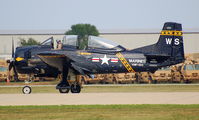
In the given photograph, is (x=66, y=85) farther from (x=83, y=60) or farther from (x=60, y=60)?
(x=83, y=60)

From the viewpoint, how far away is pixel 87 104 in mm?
18344

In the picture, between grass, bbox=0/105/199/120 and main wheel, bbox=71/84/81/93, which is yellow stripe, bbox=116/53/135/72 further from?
grass, bbox=0/105/199/120

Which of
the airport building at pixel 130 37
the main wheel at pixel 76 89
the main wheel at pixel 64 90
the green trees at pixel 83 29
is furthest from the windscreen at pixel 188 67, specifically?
the green trees at pixel 83 29

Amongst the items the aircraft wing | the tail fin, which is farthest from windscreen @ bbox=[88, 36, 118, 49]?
the tail fin

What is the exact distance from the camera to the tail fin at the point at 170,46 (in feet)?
83.3

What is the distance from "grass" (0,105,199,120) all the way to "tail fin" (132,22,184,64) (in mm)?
8287

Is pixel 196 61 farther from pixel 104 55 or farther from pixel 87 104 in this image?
pixel 87 104

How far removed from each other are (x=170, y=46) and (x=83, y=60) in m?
4.61

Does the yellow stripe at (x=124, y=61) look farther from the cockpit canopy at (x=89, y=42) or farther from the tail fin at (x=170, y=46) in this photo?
the tail fin at (x=170, y=46)

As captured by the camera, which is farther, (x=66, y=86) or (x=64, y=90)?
(x=64, y=90)

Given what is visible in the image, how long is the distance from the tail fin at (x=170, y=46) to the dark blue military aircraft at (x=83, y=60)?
5cm

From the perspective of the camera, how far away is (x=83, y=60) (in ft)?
82.0

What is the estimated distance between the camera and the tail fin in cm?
2538

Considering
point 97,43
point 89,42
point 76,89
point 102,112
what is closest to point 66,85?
point 76,89
